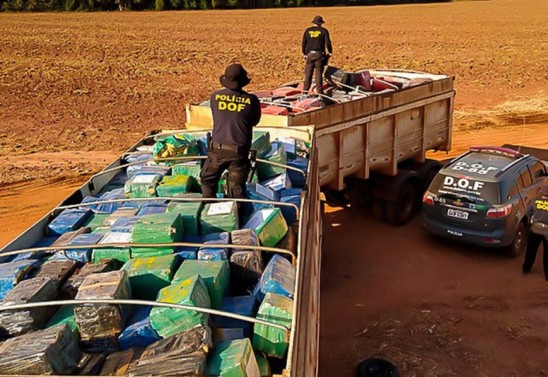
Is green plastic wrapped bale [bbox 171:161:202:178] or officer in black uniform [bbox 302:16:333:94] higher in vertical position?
officer in black uniform [bbox 302:16:333:94]

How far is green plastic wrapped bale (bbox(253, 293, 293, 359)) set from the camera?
3.74 m

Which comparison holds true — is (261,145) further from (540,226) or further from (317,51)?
(317,51)

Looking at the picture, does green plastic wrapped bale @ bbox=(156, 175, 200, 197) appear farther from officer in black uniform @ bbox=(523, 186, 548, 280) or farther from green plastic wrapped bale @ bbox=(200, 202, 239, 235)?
officer in black uniform @ bbox=(523, 186, 548, 280)

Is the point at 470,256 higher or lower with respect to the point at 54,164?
lower

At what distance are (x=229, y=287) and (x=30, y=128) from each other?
1291cm

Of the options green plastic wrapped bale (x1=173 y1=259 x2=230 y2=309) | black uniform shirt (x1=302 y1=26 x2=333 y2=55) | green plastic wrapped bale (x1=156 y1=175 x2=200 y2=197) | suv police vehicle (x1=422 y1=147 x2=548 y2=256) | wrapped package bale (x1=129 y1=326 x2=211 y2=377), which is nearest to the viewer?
wrapped package bale (x1=129 y1=326 x2=211 y2=377)

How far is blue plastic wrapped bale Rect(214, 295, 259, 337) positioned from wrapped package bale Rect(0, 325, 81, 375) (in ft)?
3.12

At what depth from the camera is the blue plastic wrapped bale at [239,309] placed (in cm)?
399

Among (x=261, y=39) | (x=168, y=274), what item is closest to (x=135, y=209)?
(x=168, y=274)

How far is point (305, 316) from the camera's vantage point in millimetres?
4082

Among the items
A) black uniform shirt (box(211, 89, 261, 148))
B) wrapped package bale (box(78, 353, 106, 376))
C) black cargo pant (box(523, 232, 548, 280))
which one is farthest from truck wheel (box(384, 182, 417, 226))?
wrapped package bale (box(78, 353, 106, 376))

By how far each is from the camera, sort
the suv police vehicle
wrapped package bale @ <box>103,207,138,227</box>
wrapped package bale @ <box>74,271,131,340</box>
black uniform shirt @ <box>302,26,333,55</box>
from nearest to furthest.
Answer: wrapped package bale @ <box>74,271,131,340</box>
wrapped package bale @ <box>103,207,138,227</box>
the suv police vehicle
black uniform shirt @ <box>302,26,333,55</box>

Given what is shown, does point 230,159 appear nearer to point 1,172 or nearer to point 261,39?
point 1,172

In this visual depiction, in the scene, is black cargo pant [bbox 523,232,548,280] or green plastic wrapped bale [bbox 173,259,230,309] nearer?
green plastic wrapped bale [bbox 173,259,230,309]
